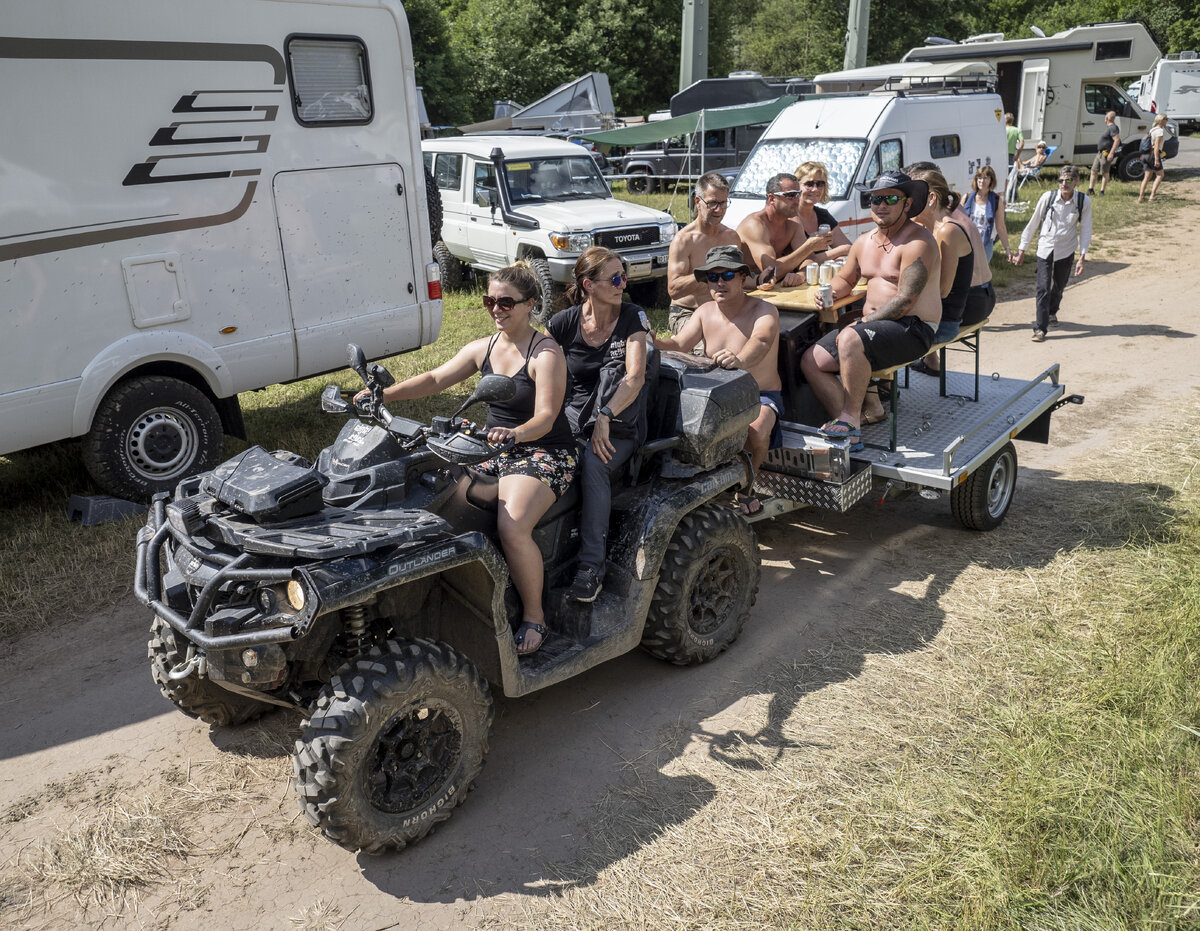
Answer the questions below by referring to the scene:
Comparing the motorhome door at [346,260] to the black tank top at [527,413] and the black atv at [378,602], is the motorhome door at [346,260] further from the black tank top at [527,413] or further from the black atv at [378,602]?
the black atv at [378,602]

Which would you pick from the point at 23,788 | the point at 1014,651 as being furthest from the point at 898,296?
the point at 23,788

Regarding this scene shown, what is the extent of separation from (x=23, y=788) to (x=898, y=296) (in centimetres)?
521

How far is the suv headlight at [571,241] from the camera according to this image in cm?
1172

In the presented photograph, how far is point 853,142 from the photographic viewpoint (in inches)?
473

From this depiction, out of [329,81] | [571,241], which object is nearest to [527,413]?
[329,81]

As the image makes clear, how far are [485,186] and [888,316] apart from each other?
805 cm

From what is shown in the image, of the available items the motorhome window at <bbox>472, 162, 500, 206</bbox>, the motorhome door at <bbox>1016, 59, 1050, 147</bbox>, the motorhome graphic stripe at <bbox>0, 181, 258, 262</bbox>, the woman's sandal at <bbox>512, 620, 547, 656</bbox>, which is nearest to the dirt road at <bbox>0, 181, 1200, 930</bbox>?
the woman's sandal at <bbox>512, 620, 547, 656</bbox>

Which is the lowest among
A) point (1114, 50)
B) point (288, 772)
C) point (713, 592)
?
point (288, 772)

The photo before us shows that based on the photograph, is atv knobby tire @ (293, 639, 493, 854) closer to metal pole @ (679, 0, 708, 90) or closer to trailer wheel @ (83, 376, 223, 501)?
trailer wheel @ (83, 376, 223, 501)

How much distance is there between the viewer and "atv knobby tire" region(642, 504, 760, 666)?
14.8 feet

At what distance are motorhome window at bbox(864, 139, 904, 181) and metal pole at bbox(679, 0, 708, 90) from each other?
11008 mm

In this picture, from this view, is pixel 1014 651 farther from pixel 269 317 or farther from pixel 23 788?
pixel 269 317

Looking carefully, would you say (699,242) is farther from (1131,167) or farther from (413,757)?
(1131,167)

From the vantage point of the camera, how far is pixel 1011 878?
3299 millimetres
